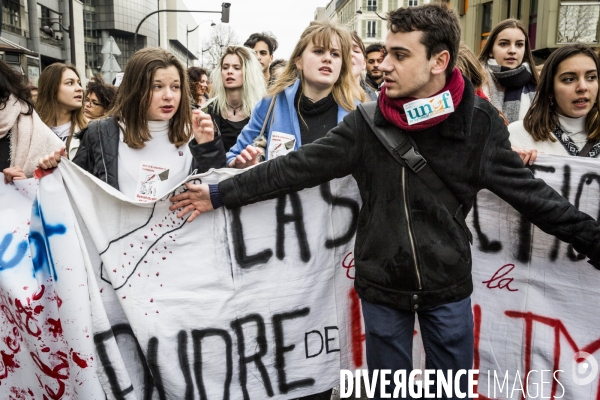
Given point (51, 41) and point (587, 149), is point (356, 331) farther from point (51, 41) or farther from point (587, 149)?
point (51, 41)

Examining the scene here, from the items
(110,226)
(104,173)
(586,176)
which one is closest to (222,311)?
(110,226)

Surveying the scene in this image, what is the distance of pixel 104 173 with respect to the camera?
110 inches

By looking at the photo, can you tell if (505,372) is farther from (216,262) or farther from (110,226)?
(110,226)

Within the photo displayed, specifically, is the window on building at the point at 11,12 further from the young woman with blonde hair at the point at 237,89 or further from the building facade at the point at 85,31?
the young woman with blonde hair at the point at 237,89

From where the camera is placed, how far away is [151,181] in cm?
279

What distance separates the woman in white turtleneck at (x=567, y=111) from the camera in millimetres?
2957

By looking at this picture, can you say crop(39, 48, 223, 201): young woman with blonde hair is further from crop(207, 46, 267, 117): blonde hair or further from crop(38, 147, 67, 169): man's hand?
crop(207, 46, 267, 117): blonde hair

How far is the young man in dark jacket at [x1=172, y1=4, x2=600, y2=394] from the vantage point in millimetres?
2207

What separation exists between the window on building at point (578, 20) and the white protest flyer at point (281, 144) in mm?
21621

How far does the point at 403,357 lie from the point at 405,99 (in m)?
1.05

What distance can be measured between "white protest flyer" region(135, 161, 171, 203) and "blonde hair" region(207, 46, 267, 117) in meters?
2.17

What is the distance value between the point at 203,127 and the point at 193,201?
0.36m

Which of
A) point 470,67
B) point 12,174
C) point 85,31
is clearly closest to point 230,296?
point 12,174

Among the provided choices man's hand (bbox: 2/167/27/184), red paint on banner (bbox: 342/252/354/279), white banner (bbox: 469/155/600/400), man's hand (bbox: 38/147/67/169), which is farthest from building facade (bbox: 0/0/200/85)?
white banner (bbox: 469/155/600/400)
